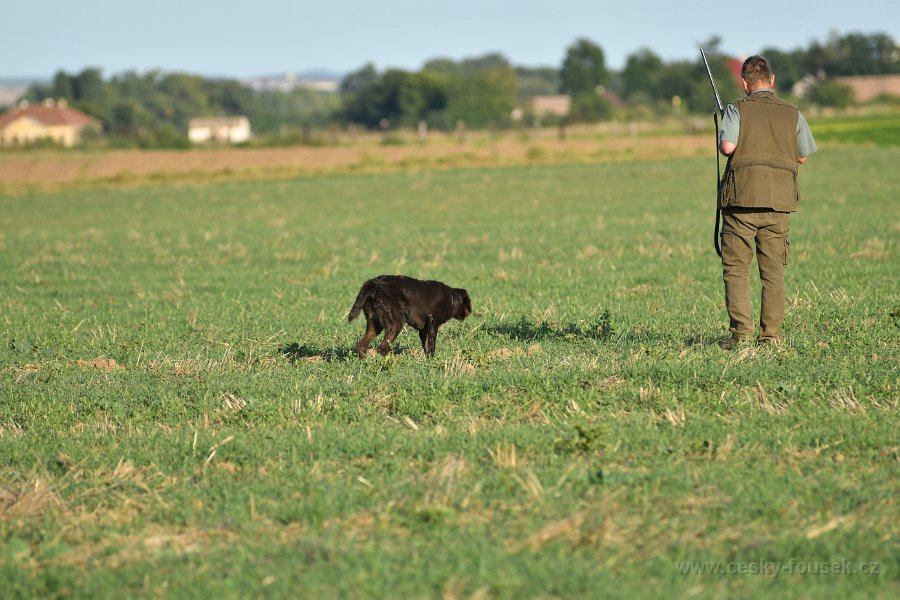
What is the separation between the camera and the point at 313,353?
10.4 m

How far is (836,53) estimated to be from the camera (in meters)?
77.6

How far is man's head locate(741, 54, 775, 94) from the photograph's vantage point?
9172 millimetres

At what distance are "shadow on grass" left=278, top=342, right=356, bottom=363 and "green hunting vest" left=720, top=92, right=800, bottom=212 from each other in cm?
377

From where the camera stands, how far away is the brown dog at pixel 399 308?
9.16 m

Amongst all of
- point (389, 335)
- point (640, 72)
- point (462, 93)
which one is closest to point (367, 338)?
point (389, 335)

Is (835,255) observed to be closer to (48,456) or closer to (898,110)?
(48,456)

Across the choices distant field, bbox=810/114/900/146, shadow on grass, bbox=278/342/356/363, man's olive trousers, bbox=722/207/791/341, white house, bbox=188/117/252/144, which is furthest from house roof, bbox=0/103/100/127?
man's olive trousers, bbox=722/207/791/341

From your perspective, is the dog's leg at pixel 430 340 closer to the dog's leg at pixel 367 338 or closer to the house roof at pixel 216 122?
the dog's leg at pixel 367 338

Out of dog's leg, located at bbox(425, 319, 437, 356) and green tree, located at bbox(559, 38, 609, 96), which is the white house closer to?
green tree, located at bbox(559, 38, 609, 96)

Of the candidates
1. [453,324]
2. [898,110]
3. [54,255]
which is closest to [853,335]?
[453,324]

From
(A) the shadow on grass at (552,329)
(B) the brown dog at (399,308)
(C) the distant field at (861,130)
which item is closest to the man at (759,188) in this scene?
(A) the shadow on grass at (552,329)

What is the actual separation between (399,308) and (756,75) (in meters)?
3.67

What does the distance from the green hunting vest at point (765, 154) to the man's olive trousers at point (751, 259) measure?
0.22 meters

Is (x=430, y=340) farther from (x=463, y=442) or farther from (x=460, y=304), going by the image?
(x=463, y=442)
